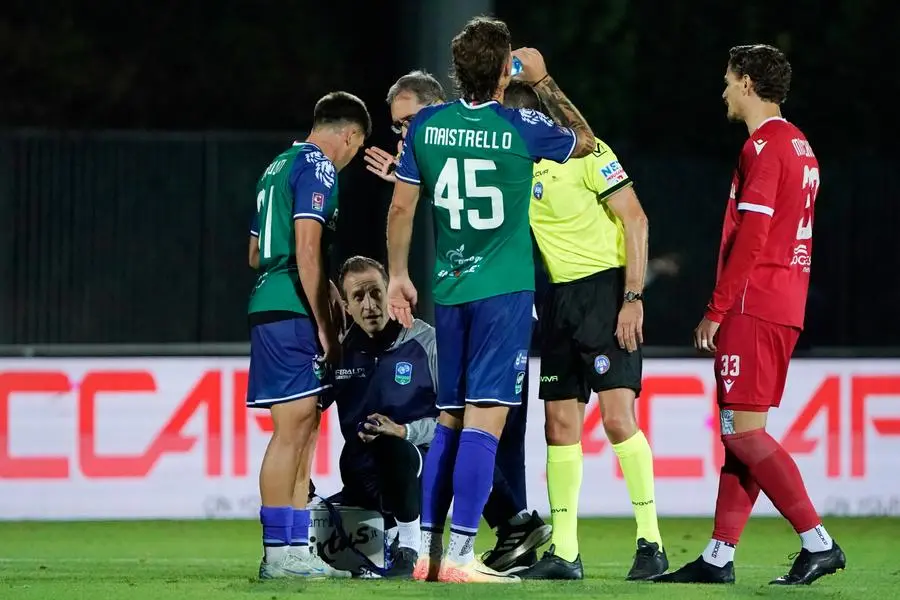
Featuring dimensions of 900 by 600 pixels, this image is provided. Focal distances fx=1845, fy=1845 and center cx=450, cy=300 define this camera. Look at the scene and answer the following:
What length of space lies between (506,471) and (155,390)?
3.08 m

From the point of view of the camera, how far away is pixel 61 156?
13430 mm

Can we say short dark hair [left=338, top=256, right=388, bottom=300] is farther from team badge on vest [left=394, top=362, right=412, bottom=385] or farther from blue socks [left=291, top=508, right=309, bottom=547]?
blue socks [left=291, top=508, right=309, bottom=547]

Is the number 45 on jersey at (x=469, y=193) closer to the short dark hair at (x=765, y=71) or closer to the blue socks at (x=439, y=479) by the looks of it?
the blue socks at (x=439, y=479)

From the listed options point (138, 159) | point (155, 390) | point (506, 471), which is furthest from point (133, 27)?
point (506, 471)

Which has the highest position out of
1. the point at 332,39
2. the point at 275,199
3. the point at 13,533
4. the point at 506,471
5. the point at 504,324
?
the point at 332,39

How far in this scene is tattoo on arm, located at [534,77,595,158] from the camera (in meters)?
6.80

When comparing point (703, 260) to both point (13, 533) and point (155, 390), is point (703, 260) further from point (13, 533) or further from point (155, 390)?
point (13, 533)

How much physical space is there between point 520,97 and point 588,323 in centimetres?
95

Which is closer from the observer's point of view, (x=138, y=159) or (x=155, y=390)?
(x=155, y=390)

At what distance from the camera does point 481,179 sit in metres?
6.65

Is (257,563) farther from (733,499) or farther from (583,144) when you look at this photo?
(583,144)

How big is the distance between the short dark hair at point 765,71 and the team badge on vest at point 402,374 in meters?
1.96

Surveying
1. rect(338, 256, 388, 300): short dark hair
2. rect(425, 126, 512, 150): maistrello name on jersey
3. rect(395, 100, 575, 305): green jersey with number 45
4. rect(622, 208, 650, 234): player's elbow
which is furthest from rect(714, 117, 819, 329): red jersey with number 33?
rect(338, 256, 388, 300): short dark hair

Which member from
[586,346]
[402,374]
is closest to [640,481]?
[586,346]
